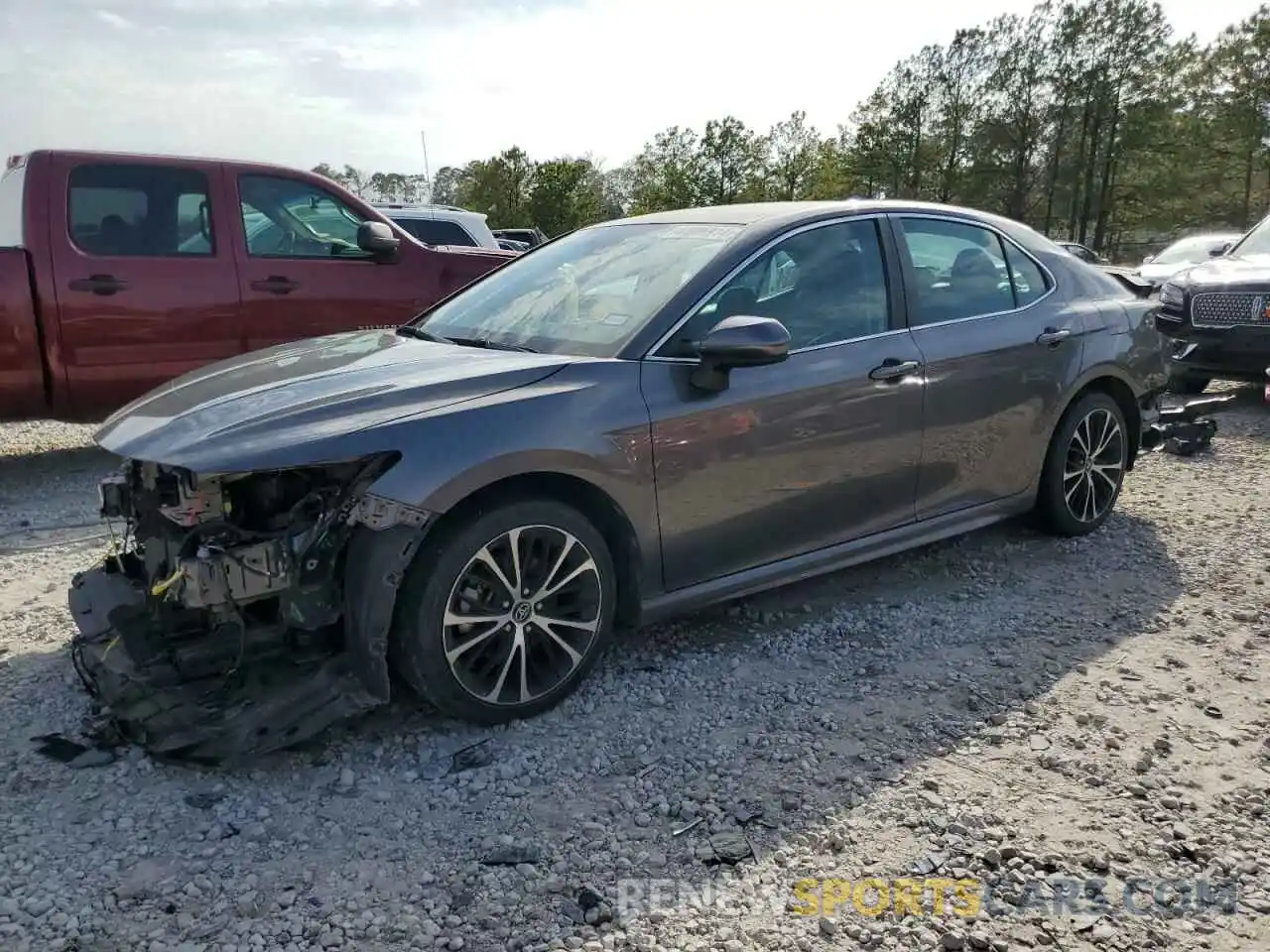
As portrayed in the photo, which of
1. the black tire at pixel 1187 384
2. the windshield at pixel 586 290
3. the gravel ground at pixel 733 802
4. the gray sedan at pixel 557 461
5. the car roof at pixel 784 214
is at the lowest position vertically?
the gravel ground at pixel 733 802

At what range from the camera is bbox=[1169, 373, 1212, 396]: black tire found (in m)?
9.05

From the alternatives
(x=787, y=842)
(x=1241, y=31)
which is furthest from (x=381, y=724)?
(x=1241, y=31)

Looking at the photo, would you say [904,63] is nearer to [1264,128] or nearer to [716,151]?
[716,151]

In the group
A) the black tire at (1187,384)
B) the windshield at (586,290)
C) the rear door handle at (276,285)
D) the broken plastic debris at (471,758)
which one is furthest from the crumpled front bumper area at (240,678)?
the black tire at (1187,384)

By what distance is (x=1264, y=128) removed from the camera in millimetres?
37781

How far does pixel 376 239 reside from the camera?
677 centimetres

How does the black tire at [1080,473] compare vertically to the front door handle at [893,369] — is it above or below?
below

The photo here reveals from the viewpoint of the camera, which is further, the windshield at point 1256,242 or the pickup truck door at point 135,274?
the windshield at point 1256,242

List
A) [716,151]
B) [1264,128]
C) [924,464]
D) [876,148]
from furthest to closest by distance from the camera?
[876,148] → [716,151] → [1264,128] → [924,464]

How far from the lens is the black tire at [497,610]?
3064 mm

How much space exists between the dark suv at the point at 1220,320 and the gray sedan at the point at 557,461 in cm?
465

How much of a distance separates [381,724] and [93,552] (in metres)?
2.48

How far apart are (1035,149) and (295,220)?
43050 mm

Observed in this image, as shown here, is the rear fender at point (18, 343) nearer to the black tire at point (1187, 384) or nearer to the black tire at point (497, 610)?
the black tire at point (497, 610)
